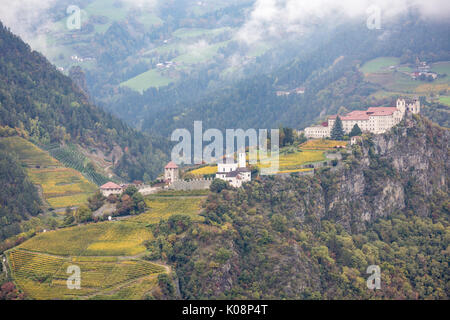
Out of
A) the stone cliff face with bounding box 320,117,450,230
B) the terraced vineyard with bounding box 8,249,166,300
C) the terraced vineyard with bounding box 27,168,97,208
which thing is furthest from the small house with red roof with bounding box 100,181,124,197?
the stone cliff face with bounding box 320,117,450,230

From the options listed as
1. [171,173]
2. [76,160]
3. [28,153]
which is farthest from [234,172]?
[76,160]

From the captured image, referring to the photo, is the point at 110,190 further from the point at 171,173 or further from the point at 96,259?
the point at 96,259

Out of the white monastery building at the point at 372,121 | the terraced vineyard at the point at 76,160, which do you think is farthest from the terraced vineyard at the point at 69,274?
the terraced vineyard at the point at 76,160

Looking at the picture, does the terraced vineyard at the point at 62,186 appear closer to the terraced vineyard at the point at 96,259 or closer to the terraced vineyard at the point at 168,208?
the terraced vineyard at the point at 168,208

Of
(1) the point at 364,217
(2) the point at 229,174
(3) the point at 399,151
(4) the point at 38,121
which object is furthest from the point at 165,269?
(4) the point at 38,121
